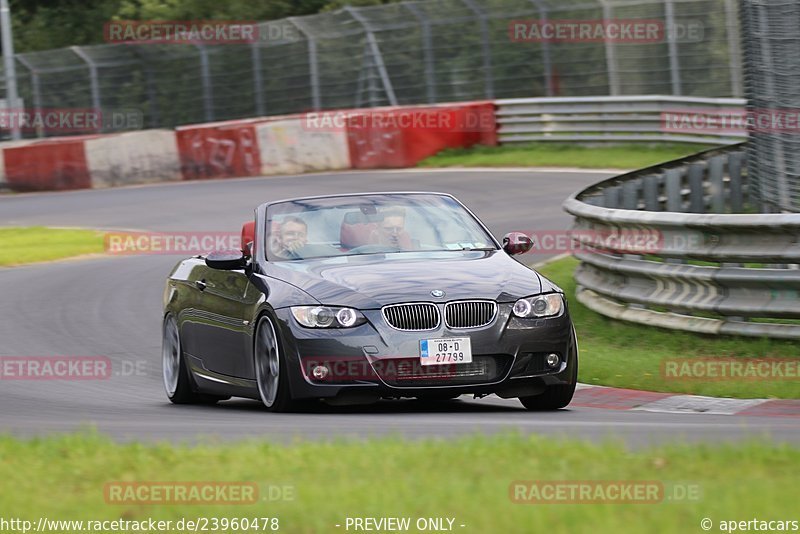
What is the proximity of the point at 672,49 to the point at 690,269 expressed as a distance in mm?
19418

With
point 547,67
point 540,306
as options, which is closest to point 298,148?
point 547,67

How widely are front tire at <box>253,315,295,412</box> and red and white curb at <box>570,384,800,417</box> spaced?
2.03 m

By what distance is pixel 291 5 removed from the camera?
5294cm

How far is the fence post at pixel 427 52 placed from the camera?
34844mm

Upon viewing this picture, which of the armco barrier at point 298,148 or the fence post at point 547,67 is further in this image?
the fence post at point 547,67

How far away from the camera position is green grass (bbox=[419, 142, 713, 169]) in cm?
2934

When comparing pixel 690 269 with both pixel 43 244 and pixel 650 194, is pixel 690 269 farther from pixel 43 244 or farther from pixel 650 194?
pixel 43 244

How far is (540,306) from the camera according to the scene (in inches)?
366

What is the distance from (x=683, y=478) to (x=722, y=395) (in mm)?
4490

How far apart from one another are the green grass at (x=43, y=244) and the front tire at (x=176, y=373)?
33.5 feet

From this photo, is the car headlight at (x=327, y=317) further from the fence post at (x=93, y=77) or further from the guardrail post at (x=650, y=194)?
the fence post at (x=93, y=77)
